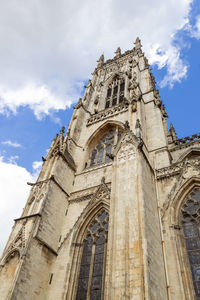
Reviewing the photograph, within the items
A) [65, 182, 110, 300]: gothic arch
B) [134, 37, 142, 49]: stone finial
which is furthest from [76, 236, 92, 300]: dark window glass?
[134, 37, 142, 49]: stone finial

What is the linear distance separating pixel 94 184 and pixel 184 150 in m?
5.29

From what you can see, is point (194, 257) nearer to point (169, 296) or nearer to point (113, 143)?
point (169, 296)

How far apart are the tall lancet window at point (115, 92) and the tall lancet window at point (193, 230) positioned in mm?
11791

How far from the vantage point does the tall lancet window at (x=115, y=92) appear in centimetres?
1955

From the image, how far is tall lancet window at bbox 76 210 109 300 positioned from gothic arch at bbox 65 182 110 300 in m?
0.15

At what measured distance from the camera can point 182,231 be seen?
326 inches

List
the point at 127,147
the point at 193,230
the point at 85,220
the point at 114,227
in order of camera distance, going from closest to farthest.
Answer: the point at 114,227
the point at 193,230
the point at 127,147
the point at 85,220

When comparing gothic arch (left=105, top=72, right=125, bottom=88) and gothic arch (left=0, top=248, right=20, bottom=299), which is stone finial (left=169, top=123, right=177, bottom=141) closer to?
gothic arch (left=105, top=72, right=125, bottom=88)

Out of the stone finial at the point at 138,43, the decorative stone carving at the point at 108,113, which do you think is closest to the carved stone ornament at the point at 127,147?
the decorative stone carving at the point at 108,113

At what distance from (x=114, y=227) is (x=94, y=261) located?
252 centimetres

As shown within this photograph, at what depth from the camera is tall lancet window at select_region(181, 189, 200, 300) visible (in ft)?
23.9

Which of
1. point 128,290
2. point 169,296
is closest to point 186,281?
point 169,296

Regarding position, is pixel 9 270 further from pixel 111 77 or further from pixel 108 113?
pixel 111 77

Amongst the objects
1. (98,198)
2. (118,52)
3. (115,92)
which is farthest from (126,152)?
(118,52)
